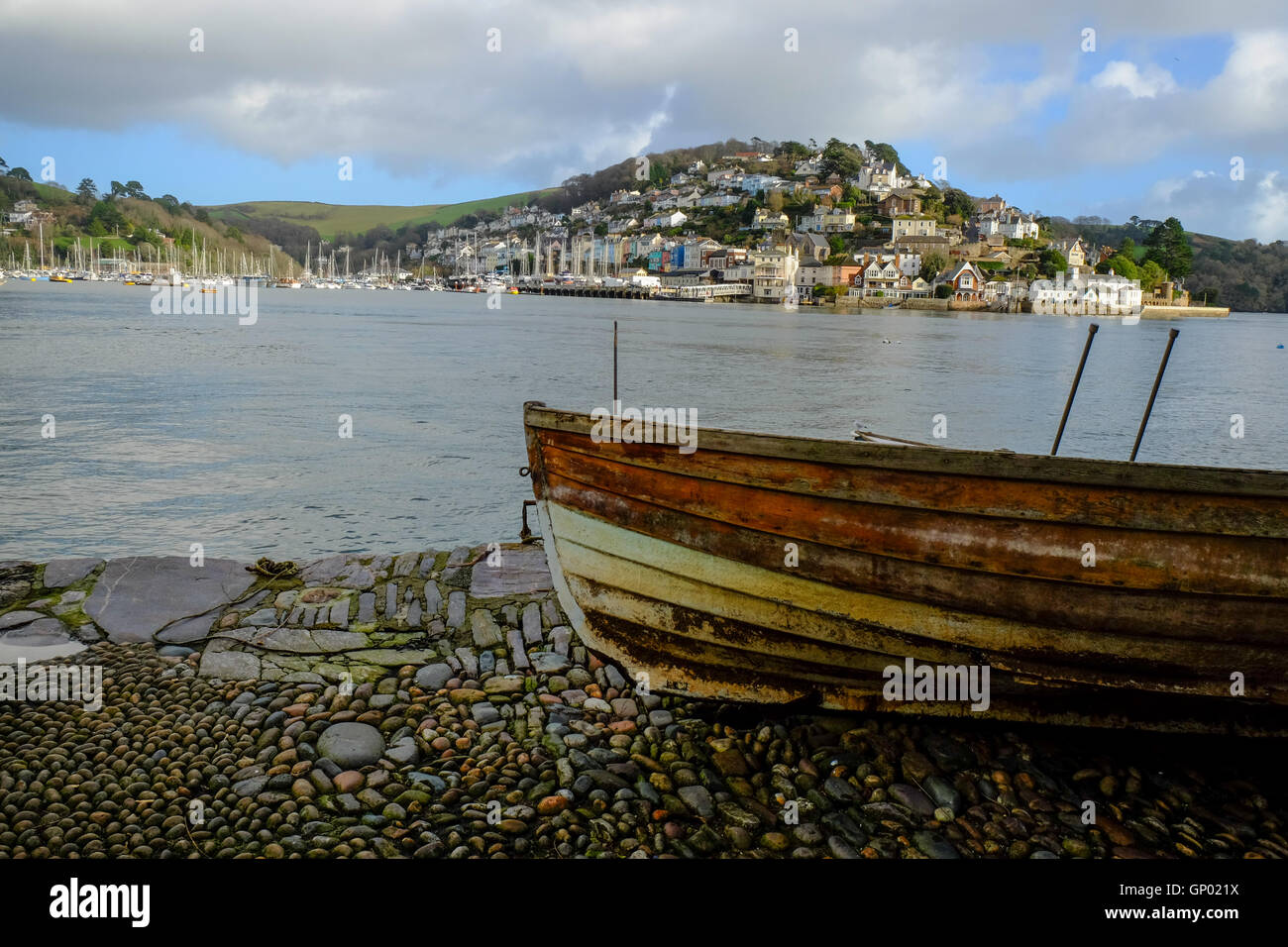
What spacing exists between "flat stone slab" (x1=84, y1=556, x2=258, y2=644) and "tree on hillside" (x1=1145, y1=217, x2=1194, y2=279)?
174m

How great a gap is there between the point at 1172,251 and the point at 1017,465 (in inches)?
6929

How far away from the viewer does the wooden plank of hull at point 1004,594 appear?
474cm

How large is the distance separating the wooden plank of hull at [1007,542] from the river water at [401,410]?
6.75 metres

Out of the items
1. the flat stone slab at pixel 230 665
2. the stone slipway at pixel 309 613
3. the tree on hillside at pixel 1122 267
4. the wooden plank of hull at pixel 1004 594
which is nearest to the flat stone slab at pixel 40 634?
the stone slipway at pixel 309 613

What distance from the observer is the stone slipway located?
6652 millimetres

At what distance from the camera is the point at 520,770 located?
5191mm

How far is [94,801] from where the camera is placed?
15.8 ft

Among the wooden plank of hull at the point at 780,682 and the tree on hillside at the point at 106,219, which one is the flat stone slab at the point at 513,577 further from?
the tree on hillside at the point at 106,219

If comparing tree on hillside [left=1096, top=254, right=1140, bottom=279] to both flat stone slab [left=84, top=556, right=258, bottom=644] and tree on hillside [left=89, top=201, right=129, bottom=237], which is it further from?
tree on hillside [left=89, top=201, right=129, bottom=237]

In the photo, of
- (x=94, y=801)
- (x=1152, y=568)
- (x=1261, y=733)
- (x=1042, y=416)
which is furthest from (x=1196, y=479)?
(x=1042, y=416)

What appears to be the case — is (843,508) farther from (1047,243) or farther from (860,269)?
(1047,243)

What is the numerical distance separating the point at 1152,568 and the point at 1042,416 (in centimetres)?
2440
